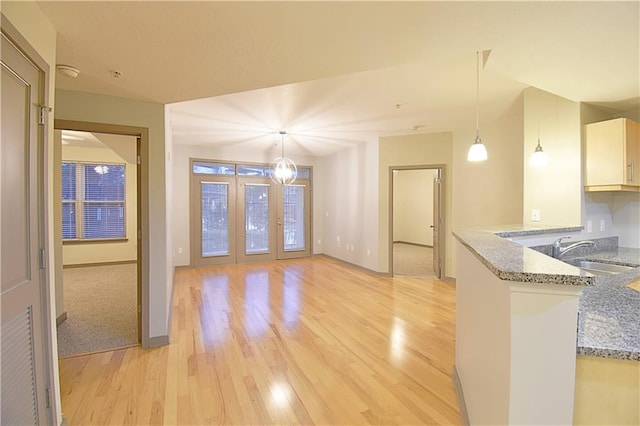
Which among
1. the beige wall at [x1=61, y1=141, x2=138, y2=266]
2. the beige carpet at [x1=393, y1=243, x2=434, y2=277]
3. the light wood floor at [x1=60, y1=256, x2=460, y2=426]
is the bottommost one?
the light wood floor at [x1=60, y1=256, x2=460, y2=426]

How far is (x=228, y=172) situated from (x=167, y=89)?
4190mm

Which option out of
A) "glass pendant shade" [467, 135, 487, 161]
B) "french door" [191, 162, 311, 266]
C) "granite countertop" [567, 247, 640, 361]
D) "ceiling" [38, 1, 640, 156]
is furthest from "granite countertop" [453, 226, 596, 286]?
"french door" [191, 162, 311, 266]

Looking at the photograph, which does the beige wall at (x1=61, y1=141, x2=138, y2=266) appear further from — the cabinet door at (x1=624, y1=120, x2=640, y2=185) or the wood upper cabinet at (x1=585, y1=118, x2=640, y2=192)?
the cabinet door at (x1=624, y1=120, x2=640, y2=185)

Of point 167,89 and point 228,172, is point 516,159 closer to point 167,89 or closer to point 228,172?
point 167,89

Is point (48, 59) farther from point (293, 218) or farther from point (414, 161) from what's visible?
point (293, 218)

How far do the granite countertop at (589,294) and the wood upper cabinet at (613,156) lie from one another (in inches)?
49.2

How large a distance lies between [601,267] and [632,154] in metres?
1.11

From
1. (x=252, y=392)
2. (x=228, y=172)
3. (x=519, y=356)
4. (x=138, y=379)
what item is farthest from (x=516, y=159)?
(x=228, y=172)

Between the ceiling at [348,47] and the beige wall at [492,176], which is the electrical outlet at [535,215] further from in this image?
the ceiling at [348,47]

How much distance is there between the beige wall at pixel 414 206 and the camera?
9352mm

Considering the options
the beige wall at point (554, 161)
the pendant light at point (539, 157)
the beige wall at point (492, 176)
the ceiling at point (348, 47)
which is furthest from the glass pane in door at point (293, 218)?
the pendant light at point (539, 157)

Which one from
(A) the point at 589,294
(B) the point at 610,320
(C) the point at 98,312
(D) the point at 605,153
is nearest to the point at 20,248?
(B) the point at 610,320

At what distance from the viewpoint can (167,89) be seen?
2.49 metres

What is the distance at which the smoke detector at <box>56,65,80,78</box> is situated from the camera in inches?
81.2
